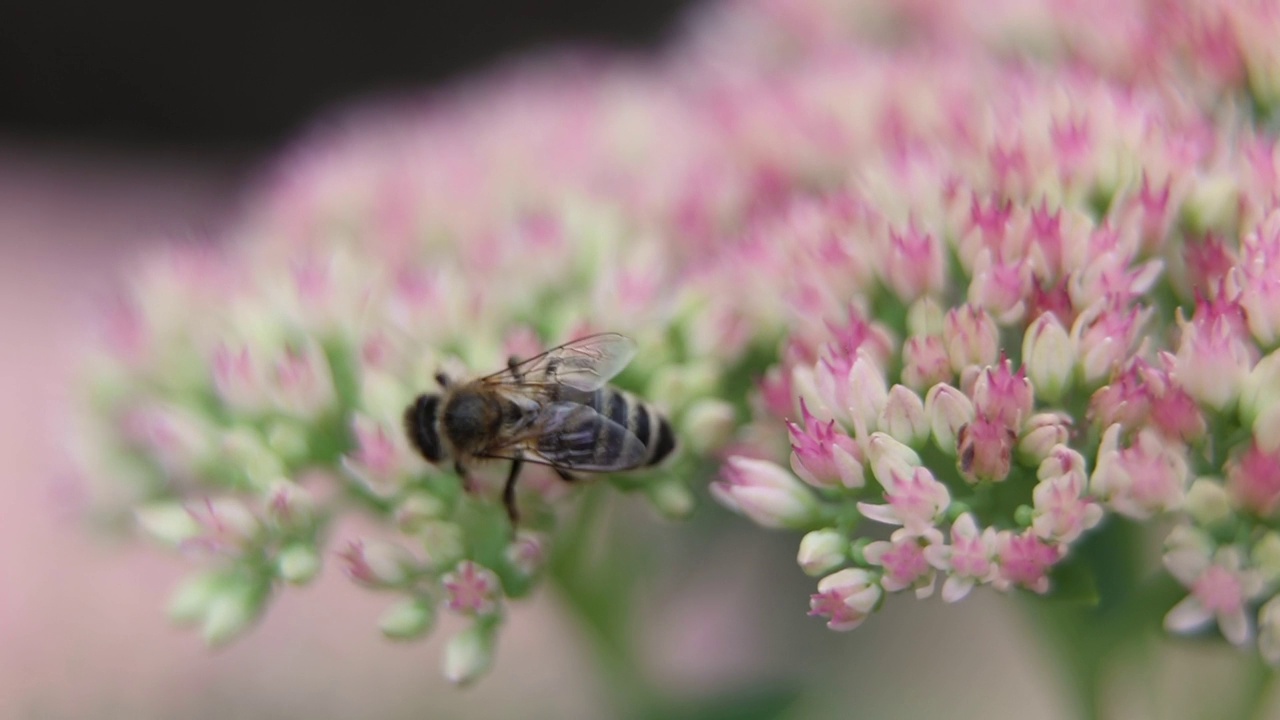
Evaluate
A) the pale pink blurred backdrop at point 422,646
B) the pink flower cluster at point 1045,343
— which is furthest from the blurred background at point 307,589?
the pink flower cluster at point 1045,343

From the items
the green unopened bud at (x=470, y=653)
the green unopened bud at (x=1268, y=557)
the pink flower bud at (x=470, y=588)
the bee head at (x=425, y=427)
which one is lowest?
the green unopened bud at (x=470, y=653)

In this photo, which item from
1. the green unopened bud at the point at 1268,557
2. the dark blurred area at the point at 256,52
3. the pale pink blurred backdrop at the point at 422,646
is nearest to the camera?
the green unopened bud at the point at 1268,557

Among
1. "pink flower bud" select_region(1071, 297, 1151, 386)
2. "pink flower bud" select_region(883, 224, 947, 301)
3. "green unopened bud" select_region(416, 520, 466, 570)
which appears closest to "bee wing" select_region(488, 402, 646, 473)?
"green unopened bud" select_region(416, 520, 466, 570)

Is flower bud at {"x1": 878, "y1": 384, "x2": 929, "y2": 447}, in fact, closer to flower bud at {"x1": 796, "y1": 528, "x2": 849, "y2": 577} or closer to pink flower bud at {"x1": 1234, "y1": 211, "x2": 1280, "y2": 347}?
flower bud at {"x1": 796, "y1": 528, "x2": 849, "y2": 577}

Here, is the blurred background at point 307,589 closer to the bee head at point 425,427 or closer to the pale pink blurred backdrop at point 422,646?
the pale pink blurred backdrop at point 422,646

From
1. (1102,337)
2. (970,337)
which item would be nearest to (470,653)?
(970,337)

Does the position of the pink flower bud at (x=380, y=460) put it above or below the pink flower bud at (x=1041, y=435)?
below

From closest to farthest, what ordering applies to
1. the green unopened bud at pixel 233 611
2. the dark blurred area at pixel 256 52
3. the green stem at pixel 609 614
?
the green unopened bud at pixel 233 611 → the green stem at pixel 609 614 → the dark blurred area at pixel 256 52
